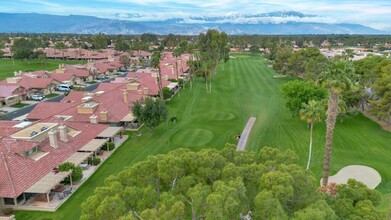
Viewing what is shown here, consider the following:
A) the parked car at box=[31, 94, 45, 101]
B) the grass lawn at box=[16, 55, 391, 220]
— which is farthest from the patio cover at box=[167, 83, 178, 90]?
the parked car at box=[31, 94, 45, 101]

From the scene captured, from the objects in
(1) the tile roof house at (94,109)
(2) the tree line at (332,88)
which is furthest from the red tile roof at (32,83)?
(2) the tree line at (332,88)

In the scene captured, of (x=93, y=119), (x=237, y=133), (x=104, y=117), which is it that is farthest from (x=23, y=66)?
(x=237, y=133)

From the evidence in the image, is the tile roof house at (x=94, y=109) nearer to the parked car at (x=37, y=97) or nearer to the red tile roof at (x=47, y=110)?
the red tile roof at (x=47, y=110)

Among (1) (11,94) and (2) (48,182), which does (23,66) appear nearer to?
(1) (11,94)

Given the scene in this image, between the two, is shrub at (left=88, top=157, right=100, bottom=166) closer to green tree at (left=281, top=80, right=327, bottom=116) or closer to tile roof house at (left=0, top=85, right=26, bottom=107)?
green tree at (left=281, top=80, right=327, bottom=116)

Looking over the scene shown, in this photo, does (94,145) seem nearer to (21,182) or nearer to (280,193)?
(21,182)

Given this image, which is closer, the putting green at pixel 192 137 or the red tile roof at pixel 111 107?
the putting green at pixel 192 137

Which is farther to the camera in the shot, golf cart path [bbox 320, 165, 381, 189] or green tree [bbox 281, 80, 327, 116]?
green tree [bbox 281, 80, 327, 116]
